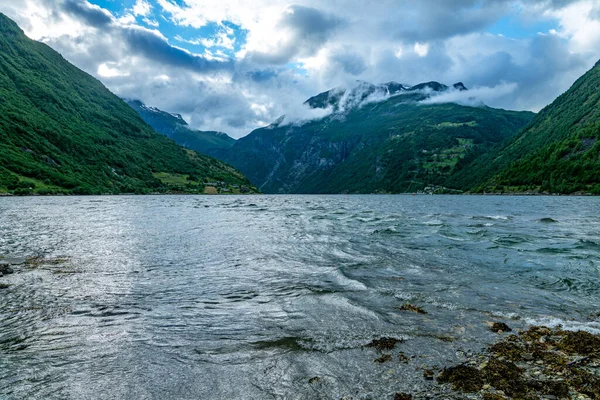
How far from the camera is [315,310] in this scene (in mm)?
14461

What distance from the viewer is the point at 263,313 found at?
14.2 meters

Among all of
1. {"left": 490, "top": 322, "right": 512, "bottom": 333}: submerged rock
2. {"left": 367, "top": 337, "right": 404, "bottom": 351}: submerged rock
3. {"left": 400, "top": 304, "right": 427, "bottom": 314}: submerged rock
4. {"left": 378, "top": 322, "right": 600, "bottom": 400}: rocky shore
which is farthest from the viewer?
{"left": 400, "top": 304, "right": 427, "bottom": 314}: submerged rock

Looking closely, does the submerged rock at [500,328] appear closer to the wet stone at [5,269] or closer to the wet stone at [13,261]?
the wet stone at [5,269]

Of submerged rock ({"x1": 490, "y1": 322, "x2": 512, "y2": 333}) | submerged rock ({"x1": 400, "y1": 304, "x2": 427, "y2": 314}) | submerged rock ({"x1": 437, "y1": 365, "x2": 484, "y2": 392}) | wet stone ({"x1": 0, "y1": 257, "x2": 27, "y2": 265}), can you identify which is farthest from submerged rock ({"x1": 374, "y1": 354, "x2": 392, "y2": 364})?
wet stone ({"x1": 0, "y1": 257, "x2": 27, "y2": 265})

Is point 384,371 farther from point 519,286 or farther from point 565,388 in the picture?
point 519,286

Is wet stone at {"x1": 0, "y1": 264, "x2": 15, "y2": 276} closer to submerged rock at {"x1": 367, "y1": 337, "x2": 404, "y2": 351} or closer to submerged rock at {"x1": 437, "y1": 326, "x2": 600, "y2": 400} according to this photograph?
submerged rock at {"x1": 367, "y1": 337, "x2": 404, "y2": 351}

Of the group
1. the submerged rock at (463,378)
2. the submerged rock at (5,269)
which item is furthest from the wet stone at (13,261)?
the submerged rock at (463,378)

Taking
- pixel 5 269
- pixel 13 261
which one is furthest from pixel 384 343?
pixel 13 261

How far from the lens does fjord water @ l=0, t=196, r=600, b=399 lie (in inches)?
344

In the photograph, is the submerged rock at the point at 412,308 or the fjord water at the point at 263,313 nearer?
the fjord water at the point at 263,313

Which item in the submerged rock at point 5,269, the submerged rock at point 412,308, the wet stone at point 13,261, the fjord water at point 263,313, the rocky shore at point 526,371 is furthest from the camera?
the wet stone at point 13,261

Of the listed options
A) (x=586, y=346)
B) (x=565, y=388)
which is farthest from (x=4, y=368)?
(x=586, y=346)

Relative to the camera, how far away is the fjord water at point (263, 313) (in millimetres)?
8734

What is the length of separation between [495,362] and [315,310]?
6.96 m
